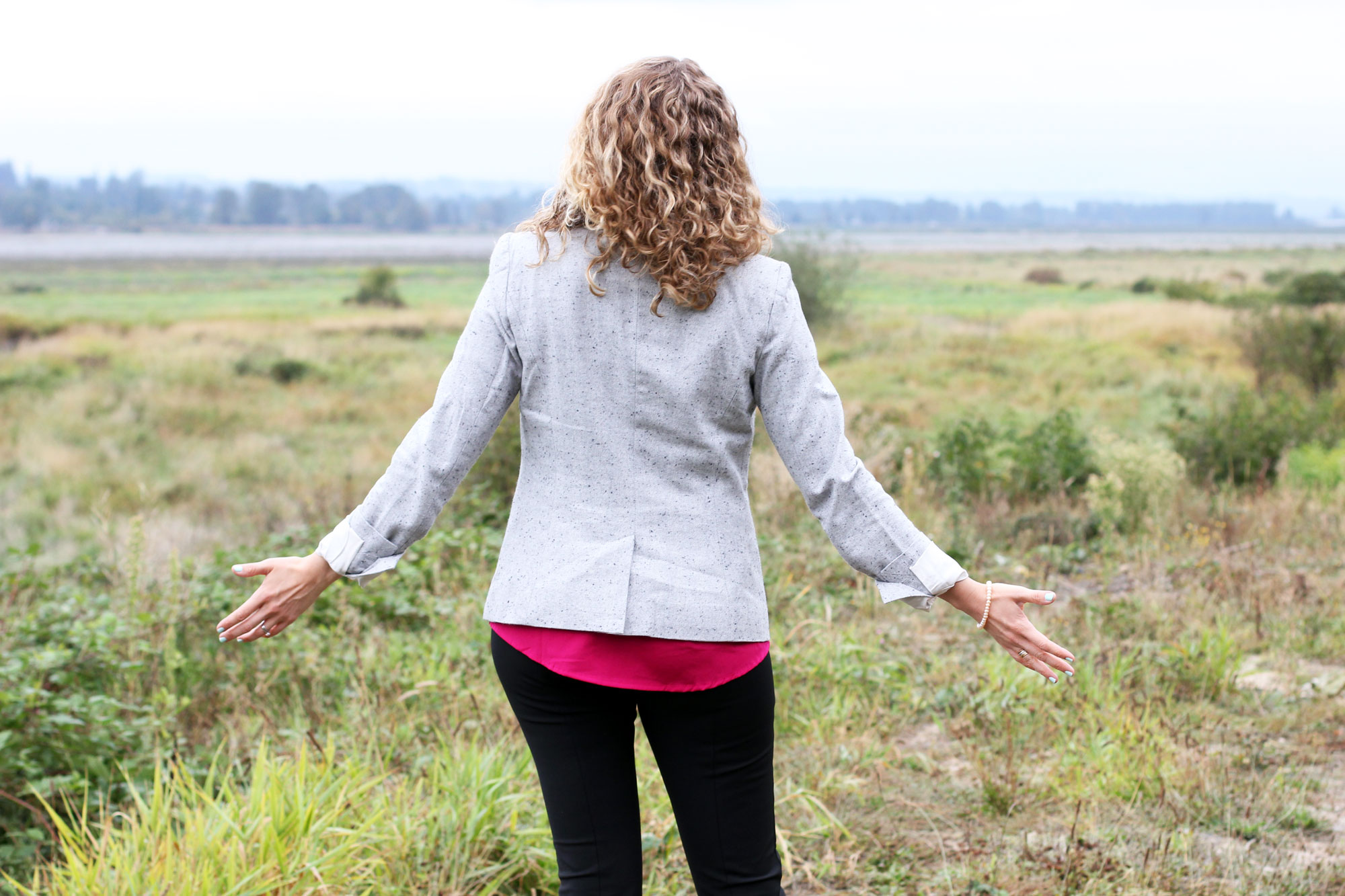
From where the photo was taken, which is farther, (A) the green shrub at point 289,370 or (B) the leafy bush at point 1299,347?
(A) the green shrub at point 289,370

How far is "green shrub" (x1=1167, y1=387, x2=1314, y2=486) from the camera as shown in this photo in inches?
344

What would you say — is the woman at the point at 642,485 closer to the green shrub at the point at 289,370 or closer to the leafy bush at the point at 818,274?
the leafy bush at the point at 818,274

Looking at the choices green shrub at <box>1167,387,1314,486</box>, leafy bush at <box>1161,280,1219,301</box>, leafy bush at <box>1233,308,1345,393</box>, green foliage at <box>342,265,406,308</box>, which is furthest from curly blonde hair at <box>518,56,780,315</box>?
green foliage at <box>342,265,406,308</box>

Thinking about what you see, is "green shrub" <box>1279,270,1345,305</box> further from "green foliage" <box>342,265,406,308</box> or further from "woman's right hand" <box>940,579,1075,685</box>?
"green foliage" <box>342,265,406,308</box>

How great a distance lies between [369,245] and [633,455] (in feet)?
485

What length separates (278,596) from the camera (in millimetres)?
1688

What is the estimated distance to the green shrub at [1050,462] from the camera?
8008mm

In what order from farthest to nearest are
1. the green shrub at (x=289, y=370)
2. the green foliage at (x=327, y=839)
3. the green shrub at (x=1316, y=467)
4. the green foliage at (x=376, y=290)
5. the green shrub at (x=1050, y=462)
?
the green foliage at (x=376, y=290) → the green shrub at (x=289, y=370) → the green shrub at (x=1050, y=462) → the green shrub at (x=1316, y=467) → the green foliage at (x=327, y=839)

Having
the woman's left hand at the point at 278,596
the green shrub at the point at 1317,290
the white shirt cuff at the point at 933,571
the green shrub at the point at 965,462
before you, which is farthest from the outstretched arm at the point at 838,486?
the green shrub at the point at 1317,290

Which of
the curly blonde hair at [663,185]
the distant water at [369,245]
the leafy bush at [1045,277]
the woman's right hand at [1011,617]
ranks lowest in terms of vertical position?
the woman's right hand at [1011,617]

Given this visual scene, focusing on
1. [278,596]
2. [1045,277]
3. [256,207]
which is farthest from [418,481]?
[256,207]

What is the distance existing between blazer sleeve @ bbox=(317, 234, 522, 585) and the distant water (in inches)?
3288

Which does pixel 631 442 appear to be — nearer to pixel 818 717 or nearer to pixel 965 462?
pixel 818 717

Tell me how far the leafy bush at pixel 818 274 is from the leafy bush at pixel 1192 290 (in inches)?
771
